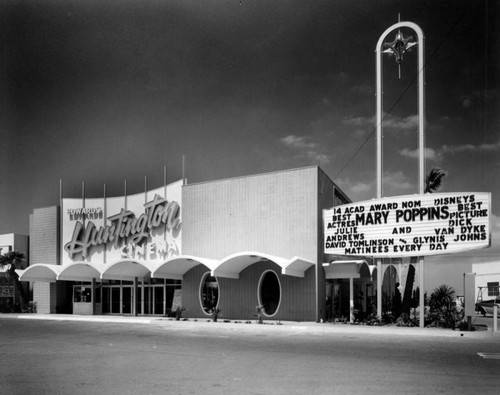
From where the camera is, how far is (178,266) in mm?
27266

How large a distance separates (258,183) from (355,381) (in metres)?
17.9

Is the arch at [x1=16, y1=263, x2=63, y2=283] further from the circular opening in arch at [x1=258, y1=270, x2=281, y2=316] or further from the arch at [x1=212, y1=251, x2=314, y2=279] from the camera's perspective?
the circular opening in arch at [x1=258, y1=270, x2=281, y2=316]

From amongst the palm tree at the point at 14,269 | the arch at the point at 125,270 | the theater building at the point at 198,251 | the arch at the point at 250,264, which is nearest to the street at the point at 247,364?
the arch at the point at 250,264

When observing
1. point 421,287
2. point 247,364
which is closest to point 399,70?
point 421,287

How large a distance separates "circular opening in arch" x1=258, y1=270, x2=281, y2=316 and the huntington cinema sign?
3.57 m

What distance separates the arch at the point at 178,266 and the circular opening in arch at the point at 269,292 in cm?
271

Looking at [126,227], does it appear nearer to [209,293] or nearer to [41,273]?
[41,273]

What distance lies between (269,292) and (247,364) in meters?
14.4

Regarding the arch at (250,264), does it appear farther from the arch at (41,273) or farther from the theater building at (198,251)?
the arch at (41,273)

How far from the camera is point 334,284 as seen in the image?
2791 centimetres

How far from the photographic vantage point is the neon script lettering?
29766 millimetres

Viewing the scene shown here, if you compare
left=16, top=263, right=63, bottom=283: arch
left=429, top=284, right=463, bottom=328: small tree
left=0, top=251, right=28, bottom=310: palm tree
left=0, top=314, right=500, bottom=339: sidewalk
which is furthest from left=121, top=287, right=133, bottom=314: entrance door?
left=429, top=284, right=463, bottom=328: small tree

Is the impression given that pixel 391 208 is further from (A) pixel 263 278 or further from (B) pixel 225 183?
(B) pixel 225 183

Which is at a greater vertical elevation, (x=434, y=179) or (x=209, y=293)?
(x=434, y=179)
